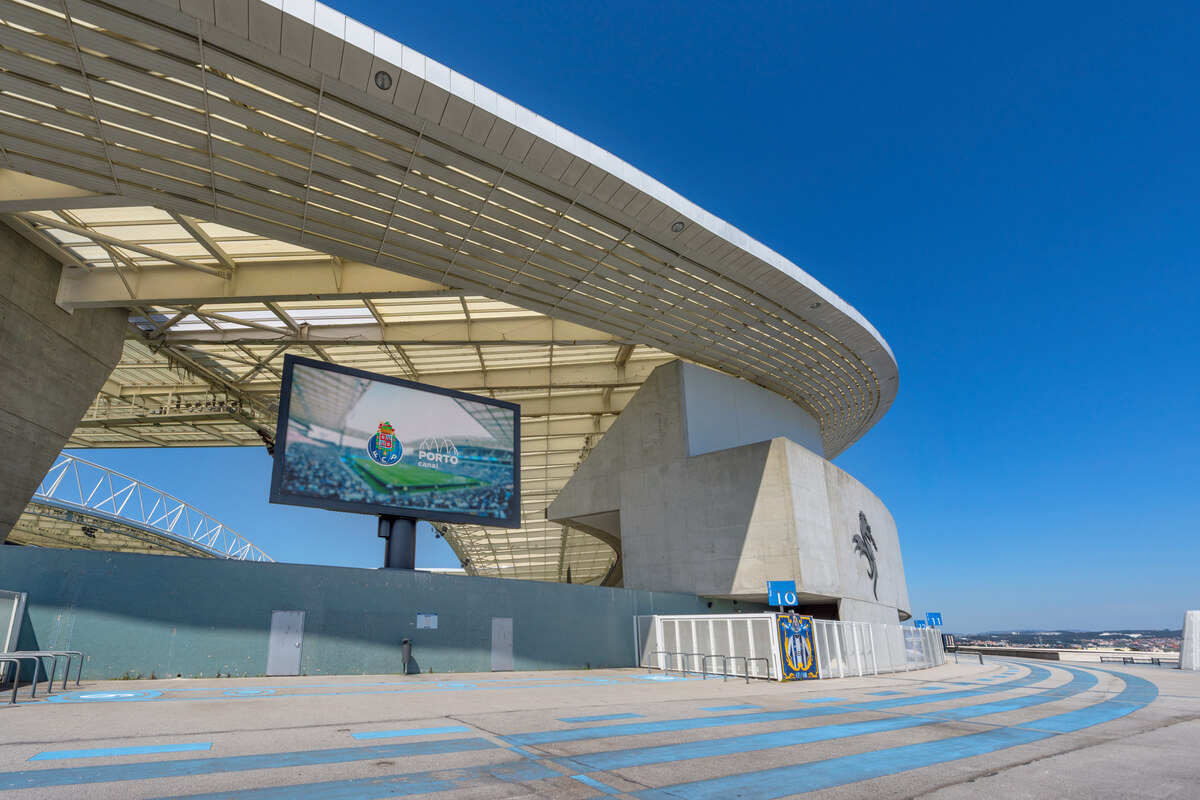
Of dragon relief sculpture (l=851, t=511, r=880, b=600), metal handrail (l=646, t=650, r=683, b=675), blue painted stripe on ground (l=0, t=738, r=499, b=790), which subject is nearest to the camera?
blue painted stripe on ground (l=0, t=738, r=499, b=790)

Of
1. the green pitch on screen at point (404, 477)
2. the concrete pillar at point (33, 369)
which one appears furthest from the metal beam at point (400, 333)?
the green pitch on screen at point (404, 477)

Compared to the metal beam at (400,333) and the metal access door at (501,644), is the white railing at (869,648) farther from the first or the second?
the metal beam at (400,333)

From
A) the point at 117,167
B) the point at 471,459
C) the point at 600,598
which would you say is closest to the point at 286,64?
the point at 117,167

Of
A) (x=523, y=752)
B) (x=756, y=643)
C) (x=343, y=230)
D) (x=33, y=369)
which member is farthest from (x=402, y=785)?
(x=33, y=369)

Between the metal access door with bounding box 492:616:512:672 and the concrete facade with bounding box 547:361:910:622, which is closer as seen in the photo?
the metal access door with bounding box 492:616:512:672

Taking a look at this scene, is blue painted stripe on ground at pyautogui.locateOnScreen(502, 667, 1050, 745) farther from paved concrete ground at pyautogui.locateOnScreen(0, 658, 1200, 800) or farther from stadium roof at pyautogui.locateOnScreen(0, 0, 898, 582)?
stadium roof at pyautogui.locateOnScreen(0, 0, 898, 582)

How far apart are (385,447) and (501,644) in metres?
7.75

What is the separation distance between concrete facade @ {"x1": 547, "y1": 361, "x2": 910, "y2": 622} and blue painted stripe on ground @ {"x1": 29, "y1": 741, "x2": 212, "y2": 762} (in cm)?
2229

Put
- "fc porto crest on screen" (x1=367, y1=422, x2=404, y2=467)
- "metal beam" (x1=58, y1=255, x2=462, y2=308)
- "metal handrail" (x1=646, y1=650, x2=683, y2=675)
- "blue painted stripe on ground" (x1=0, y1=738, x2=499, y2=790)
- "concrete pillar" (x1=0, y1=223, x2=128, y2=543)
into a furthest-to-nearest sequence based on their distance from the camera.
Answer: "metal handrail" (x1=646, y1=650, x2=683, y2=675), "fc porto crest on screen" (x1=367, y1=422, x2=404, y2=467), "metal beam" (x1=58, y1=255, x2=462, y2=308), "concrete pillar" (x1=0, y1=223, x2=128, y2=543), "blue painted stripe on ground" (x1=0, y1=738, x2=499, y2=790)

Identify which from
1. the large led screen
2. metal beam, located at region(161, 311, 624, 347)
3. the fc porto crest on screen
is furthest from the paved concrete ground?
metal beam, located at region(161, 311, 624, 347)

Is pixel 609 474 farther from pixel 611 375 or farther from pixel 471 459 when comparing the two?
pixel 471 459

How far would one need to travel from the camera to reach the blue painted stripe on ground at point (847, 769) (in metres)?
6.01

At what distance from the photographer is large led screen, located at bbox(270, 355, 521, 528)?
21.8m

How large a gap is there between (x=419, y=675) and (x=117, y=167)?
15327mm
